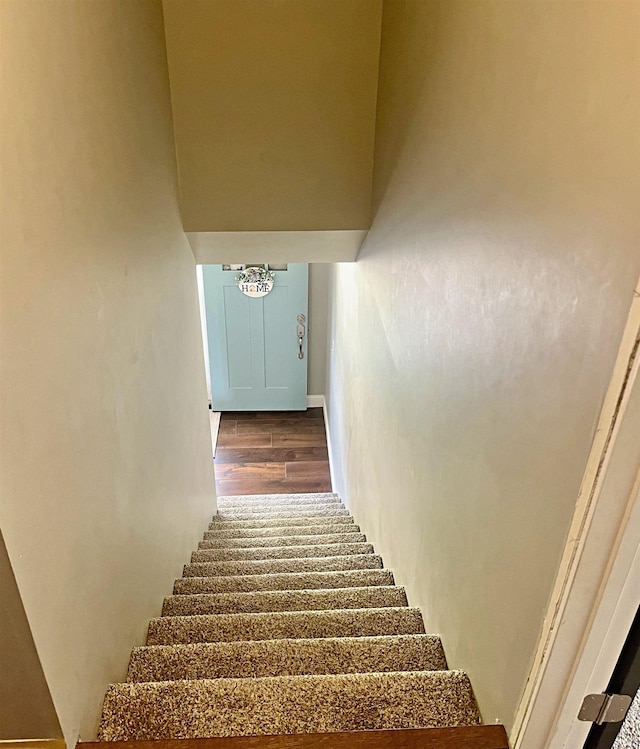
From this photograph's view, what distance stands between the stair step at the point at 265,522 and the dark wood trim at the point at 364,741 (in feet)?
6.63

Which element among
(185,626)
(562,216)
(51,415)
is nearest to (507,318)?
(562,216)

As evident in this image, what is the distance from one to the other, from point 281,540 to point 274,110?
6.46 ft

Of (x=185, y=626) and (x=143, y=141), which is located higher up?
(x=143, y=141)

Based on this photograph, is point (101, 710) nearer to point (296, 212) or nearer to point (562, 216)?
point (562, 216)

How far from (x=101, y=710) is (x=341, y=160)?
216 cm

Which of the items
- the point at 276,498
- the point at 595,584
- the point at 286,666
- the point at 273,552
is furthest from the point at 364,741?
the point at 276,498

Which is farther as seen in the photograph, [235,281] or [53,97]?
[235,281]

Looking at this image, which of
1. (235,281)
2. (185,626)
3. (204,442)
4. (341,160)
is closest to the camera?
(185,626)

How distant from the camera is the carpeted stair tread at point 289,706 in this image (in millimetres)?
1104

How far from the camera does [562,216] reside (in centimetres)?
74

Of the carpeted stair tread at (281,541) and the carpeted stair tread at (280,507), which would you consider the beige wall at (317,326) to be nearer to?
the carpeted stair tread at (280,507)

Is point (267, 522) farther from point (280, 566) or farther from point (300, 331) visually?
point (300, 331)

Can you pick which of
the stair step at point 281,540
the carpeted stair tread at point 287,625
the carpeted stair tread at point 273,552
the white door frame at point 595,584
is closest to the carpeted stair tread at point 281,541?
the stair step at point 281,540

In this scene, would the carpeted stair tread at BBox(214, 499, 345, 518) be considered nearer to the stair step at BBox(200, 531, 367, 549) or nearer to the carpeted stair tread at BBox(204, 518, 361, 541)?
the carpeted stair tread at BBox(204, 518, 361, 541)
